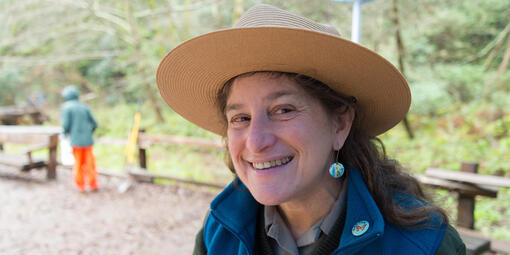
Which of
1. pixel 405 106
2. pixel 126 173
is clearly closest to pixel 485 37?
pixel 126 173

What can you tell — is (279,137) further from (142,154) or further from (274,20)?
(142,154)

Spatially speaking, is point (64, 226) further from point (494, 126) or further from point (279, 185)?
point (494, 126)

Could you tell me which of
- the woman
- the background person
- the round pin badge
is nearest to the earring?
the woman

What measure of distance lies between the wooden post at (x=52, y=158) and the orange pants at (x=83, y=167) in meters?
1.23

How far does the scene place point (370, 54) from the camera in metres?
1.25

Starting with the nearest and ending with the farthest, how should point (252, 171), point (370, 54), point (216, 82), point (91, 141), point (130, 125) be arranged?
point (370, 54)
point (252, 171)
point (216, 82)
point (91, 141)
point (130, 125)

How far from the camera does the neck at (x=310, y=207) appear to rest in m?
1.48

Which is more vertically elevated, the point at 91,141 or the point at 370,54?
the point at 370,54

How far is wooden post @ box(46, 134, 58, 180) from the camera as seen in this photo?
7988mm

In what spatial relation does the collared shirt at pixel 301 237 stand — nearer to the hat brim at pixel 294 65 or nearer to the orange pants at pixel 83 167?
the hat brim at pixel 294 65

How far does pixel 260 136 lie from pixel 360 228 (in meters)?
0.48

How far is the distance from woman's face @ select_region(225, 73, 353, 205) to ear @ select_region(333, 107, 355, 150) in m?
0.07

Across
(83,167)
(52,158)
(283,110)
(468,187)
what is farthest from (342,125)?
(52,158)

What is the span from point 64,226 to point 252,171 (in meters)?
5.44
